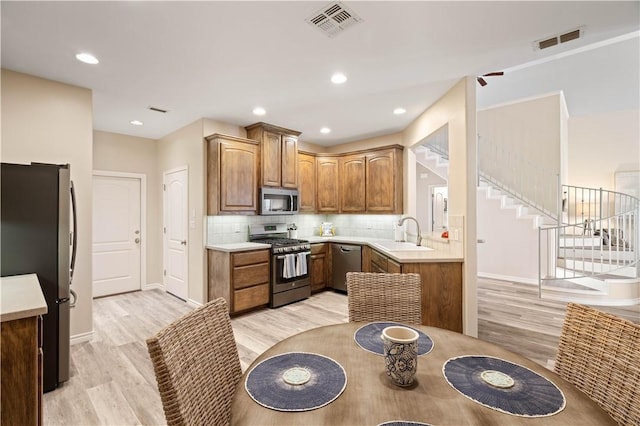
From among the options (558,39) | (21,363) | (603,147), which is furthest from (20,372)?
(603,147)

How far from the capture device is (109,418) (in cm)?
197

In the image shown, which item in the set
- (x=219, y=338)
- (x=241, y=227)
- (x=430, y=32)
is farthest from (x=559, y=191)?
(x=219, y=338)

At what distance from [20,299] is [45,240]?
0.76 m

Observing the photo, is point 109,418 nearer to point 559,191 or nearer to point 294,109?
point 294,109

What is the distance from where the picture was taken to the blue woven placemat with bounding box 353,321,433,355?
4.04 ft

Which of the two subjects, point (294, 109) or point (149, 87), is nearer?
point (149, 87)

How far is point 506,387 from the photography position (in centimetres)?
95

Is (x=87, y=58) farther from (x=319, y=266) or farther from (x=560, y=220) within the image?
(x=560, y=220)

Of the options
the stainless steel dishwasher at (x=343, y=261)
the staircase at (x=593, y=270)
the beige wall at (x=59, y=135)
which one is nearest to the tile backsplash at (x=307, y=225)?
the stainless steel dishwasher at (x=343, y=261)

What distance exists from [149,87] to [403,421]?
3562 mm

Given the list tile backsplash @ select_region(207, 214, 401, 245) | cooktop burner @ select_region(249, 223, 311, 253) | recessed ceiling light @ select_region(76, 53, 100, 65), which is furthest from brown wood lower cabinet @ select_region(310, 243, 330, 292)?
recessed ceiling light @ select_region(76, 53, 100, 65)

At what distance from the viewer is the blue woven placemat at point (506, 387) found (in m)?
0.86

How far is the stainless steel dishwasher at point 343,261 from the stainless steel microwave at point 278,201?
0.98 meters

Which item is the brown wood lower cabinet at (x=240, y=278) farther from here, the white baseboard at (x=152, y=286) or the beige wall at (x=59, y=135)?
the white baseboard at (x=152, y=286)
